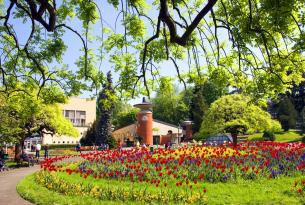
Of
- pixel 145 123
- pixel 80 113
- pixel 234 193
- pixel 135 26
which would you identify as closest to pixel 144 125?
pixel 145 123

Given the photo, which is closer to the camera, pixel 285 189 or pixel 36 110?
pixel 285 189

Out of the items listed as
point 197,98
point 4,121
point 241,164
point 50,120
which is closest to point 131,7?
point 241,164

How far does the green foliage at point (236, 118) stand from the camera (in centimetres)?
2806

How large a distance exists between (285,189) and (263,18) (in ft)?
24.2

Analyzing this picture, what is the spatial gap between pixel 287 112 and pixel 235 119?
41336 mm

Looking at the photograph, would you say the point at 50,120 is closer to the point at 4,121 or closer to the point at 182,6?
the point at 4,121

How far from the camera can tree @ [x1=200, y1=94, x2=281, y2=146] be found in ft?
91.9

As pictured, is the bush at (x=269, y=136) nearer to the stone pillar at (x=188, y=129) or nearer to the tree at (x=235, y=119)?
the tree at (x=235, y=119)

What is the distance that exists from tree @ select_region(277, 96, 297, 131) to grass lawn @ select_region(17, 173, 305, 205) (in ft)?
163

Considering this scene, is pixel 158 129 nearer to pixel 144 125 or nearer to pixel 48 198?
pixel 144 125

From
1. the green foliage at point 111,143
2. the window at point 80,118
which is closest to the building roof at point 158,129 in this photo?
the window at point 80,118

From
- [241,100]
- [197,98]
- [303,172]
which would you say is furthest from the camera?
[197,98]

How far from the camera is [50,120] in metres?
32.0

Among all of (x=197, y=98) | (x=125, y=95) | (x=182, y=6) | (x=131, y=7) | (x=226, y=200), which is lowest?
(x=226, y=200)
